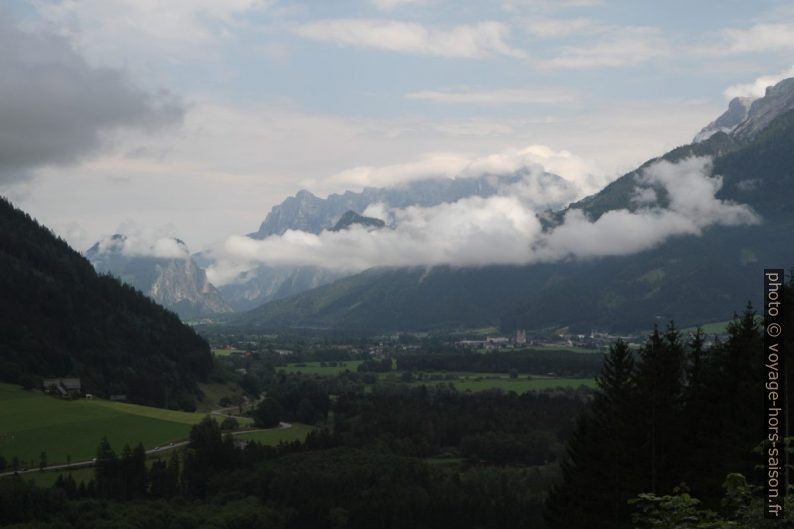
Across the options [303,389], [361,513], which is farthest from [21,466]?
[303,389]

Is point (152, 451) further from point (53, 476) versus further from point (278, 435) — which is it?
point (278, 435)

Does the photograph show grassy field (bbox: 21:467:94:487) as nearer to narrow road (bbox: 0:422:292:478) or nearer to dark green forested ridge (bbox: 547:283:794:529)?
narrow road (bbox: 0:422:292:478)

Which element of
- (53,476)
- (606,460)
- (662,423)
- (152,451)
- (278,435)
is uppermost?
(662,423)

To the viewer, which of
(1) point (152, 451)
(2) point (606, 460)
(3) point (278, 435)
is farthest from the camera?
(3) point (278, 435)

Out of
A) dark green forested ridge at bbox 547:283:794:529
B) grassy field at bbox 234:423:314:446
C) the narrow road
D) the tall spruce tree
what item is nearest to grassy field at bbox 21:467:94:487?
the narrow road

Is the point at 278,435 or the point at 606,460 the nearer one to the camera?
the point at 606,460

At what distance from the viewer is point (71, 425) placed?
14625cm

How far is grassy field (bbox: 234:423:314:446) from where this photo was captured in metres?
151

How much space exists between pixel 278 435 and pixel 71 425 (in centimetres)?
3265

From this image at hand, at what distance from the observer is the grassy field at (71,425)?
134 meters

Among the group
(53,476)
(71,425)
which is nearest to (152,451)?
(71,425)

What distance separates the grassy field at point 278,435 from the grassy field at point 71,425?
10.8 meters

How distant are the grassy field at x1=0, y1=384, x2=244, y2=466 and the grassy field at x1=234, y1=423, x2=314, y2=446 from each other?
10.8 m

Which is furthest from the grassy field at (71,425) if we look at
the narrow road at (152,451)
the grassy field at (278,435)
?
the grassy field at (278,435)
